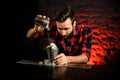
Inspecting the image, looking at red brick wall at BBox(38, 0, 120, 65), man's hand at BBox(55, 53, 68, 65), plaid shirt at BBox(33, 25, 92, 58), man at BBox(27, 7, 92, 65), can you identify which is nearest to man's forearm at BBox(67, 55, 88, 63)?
man at BBox(27, 7, 92, 65)

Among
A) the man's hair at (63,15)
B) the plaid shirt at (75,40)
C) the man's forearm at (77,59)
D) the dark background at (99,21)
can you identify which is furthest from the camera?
the dark background at (99,21)

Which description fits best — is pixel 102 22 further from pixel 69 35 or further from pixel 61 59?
pixel 61 59

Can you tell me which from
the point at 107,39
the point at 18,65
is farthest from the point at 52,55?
the point at 107,39

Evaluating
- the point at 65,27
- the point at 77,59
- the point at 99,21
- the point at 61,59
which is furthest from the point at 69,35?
the point at 99,21

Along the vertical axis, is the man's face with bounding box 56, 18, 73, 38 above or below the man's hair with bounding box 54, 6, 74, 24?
below

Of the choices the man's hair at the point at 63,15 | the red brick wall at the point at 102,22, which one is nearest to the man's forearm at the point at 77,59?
the man's hair at the point at 63,15

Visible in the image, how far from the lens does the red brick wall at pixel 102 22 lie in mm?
3834

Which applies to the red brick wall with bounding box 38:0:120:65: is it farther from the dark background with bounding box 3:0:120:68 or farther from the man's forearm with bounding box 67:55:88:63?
the man's forearm with bounding box 67:55:88:63

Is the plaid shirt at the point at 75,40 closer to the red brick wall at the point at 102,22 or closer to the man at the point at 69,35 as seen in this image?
the man at the point at 69,35

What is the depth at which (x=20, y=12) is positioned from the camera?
13.7 feet

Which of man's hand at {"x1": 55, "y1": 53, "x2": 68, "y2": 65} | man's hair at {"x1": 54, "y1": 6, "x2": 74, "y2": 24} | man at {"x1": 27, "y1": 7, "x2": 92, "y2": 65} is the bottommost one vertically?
man's hand at {"x1": 55, "y1": 53, "x2": 68, "y2": 65}

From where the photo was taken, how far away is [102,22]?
12.7 feet

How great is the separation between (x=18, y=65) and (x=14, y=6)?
230 cm

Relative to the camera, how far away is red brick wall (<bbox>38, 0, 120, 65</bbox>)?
3.83 metres
